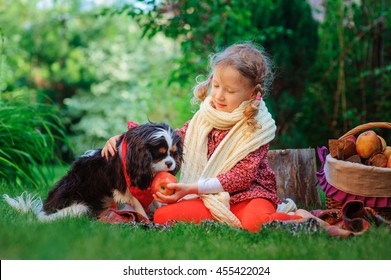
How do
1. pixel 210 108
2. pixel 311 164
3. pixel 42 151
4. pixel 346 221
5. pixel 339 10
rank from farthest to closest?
1. pixel 339 10
2. pixel 42 151
3. pixel 311 164
4. pixel 210 108
5. pixel 346 221

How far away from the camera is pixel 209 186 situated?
349 cm

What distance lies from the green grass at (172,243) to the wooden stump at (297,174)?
1349 millimetres

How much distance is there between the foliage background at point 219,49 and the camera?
6129 millimetres

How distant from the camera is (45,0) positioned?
1377 cm

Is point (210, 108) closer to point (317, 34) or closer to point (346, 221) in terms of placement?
point (346, 221)

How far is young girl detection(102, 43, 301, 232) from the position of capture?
11.5 ft

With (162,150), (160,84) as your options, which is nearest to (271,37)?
(160,84)

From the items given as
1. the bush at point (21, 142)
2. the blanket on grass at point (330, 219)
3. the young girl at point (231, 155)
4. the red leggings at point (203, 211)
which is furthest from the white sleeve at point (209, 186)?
the bush at point (21, 142)

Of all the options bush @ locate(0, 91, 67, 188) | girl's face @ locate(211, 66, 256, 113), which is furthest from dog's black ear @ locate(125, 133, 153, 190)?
bush @ locate(0, 91, 67, 188)

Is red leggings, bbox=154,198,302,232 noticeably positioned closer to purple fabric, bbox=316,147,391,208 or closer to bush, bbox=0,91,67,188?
purple fabric, bbox=316,147,391,208

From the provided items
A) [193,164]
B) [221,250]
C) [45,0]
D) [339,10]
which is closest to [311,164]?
[193,164]

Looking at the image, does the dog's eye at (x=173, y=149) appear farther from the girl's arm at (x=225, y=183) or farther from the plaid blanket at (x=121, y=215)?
the plaid blanket at (x=121, y=215)

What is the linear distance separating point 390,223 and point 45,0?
12.3 m

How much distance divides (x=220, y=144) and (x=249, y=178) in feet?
1.03
